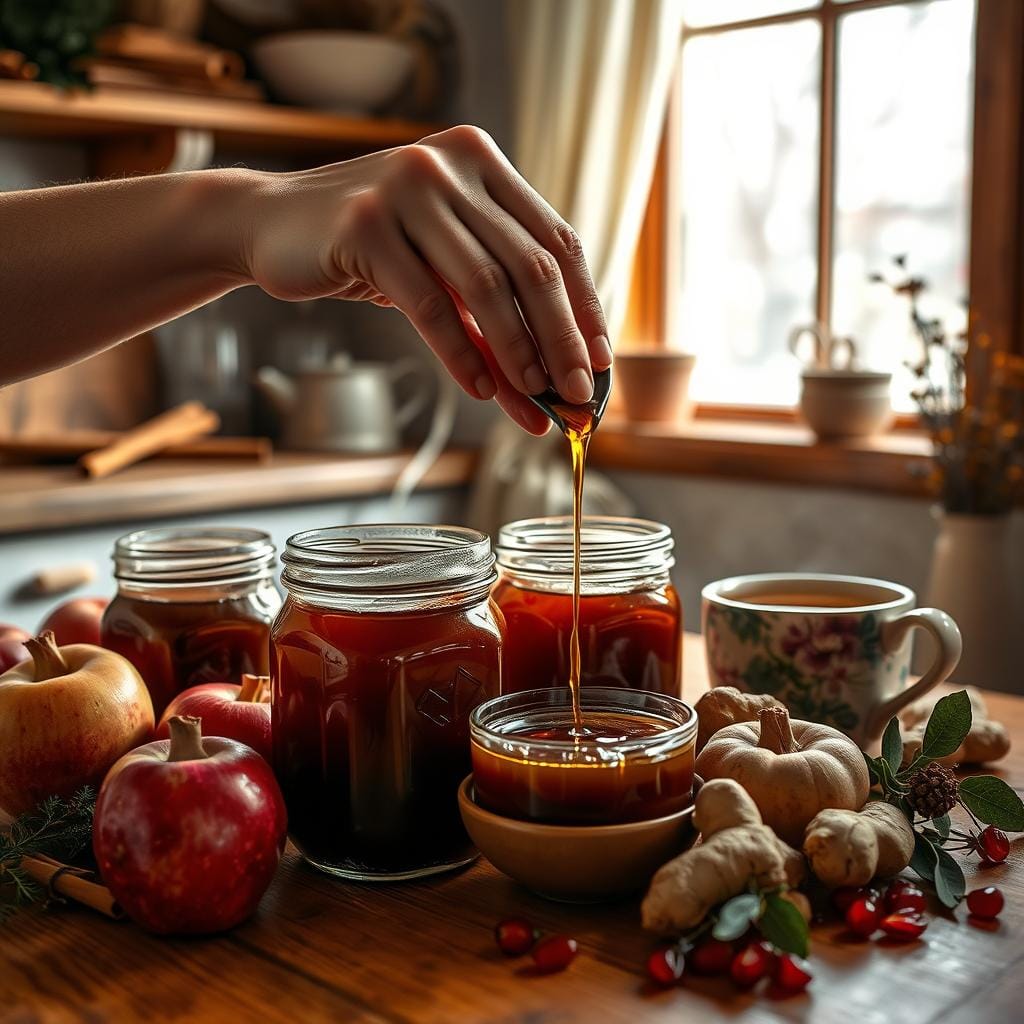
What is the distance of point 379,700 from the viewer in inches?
29.0

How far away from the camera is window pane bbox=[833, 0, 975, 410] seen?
7.61 ft

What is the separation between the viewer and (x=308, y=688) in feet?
2.47

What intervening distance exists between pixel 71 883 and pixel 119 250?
1.52ft

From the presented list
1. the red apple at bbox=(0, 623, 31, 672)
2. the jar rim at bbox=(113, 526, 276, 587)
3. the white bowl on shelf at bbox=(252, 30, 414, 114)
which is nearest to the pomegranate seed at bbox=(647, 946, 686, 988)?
the jar rim at bbox=(113, 526, 276, 587)

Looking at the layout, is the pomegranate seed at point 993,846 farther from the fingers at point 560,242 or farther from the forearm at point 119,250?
the forearm at point 119,250

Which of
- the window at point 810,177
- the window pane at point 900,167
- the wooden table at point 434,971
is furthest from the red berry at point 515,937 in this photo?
the window pane at point 900,167

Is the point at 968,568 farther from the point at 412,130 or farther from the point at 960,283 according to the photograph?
the point at 412,130

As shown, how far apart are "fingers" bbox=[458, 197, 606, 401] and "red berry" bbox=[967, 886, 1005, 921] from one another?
0.36 meters

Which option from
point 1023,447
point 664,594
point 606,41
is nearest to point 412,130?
point 606,41

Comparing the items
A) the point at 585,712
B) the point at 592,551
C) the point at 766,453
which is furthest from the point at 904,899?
the point at 766,453

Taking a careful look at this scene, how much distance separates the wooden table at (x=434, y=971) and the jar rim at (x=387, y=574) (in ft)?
0.56

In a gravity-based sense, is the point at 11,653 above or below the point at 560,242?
below

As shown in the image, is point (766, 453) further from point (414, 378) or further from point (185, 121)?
point (185, 121)

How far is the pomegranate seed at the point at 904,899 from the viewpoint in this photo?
0.69m
